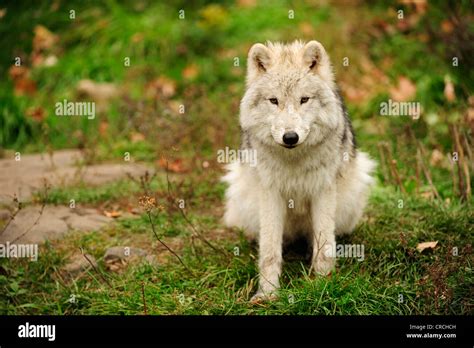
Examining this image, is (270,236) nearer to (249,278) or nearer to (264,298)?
(249,278)

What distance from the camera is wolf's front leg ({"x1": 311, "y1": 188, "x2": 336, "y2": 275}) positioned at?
4.84 meters

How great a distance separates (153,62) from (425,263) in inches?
264

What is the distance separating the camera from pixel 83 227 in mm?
5859

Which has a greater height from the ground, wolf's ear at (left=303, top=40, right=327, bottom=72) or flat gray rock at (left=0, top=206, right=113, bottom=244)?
wolf's ear at (left=303, top=40, right=327, bottom=72)

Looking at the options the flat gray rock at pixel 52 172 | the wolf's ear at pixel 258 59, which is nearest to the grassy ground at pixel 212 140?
the flat gray rock at pixel 52 172

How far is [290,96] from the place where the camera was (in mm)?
4504

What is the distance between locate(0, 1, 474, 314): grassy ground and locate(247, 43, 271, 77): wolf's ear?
59.5 inches

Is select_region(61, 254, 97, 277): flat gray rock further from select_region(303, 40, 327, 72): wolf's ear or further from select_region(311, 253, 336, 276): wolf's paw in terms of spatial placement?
select_region(303, 40, 327, 72): wolf's ear

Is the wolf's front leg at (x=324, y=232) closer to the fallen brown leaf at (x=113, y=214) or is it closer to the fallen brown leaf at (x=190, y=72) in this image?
the fallen brown leaf at (x=113, y=214)

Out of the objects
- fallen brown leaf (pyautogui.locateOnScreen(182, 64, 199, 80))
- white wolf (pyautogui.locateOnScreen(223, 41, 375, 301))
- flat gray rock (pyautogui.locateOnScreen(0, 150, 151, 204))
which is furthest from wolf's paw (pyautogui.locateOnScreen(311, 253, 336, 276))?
fallen brown leaf (pyautogui.locateOnScreen(182, 64, 199, 80))

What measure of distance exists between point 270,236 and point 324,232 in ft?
1.45

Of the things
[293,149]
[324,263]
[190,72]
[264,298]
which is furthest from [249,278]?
[190,72]
